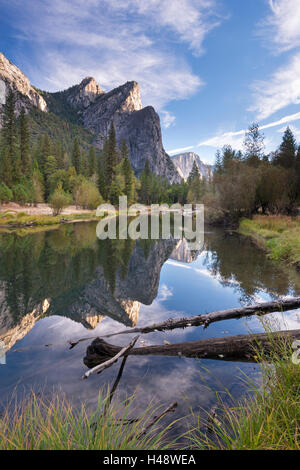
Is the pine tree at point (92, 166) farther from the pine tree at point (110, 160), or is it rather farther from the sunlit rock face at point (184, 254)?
the sunlit rock face at point (184, 254)

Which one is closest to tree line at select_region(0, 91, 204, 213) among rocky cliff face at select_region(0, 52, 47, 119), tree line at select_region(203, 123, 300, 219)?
tree line at select_region(203, 123, 300, 219)

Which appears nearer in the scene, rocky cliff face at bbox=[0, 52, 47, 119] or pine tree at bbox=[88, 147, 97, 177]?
pine tree at bbox=[88, 147, 97, 177]

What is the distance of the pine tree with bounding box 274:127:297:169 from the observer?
3081cm

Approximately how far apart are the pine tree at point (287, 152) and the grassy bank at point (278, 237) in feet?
38.7

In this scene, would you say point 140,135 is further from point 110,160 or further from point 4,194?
point 4,194

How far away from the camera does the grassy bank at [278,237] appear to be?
1216cm

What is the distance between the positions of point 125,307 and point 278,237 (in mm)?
12748

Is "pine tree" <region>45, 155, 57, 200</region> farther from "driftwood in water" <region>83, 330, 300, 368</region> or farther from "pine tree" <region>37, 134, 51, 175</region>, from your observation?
"driftwood in water" <region>83, 330, 300, 368</region>

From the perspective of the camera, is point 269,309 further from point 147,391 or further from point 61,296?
point 61,296

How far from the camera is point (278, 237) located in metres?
15.9

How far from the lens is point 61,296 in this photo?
24.8 feet

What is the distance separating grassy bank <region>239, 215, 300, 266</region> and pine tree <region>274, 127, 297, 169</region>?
11.8 m

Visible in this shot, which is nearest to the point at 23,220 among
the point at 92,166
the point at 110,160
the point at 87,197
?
the point at 87,197

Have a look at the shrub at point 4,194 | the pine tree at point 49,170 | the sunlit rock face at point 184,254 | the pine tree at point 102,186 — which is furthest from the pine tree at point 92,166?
the sunlit rock face at point 184,254
